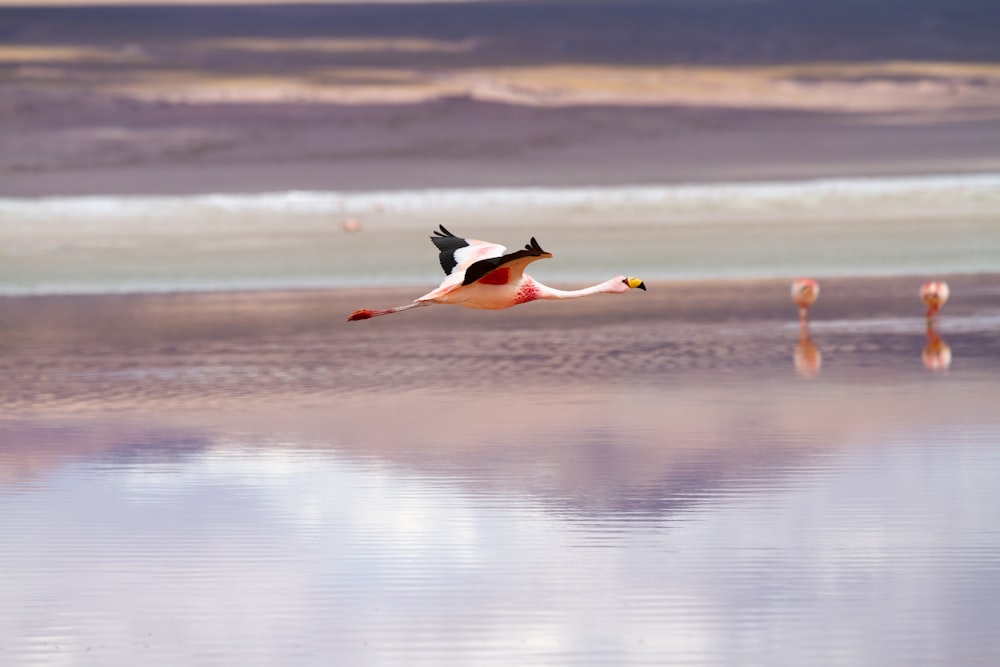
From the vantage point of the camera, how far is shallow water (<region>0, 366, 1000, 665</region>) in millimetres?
7359

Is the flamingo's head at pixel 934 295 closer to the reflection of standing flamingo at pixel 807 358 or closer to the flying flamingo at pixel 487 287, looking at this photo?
the reflection of standing flamingo at pixel 807 358

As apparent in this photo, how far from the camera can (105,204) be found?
155 feet

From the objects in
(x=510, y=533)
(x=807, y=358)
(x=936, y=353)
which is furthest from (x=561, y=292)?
(x=936, y=353)

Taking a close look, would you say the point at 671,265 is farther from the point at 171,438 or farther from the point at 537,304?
the point at 171,438

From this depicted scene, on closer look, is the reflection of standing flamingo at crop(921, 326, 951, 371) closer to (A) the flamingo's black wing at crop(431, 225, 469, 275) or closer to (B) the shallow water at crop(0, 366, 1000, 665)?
(B) the shallow water at crop(0, 366, 1000, 665)

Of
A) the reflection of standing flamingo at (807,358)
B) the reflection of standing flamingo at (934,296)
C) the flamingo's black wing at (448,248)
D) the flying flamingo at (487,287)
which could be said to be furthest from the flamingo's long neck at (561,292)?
the reflection of standing flamingo at (934,296)

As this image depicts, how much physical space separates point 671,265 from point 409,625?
22.6 meters

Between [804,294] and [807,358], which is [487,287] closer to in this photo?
[807,358]

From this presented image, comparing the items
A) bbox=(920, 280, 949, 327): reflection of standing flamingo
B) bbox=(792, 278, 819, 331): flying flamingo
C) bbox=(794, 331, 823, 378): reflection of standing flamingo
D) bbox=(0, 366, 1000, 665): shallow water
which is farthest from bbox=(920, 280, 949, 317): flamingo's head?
bbox=(0, 366, 1000, 665): shallow water

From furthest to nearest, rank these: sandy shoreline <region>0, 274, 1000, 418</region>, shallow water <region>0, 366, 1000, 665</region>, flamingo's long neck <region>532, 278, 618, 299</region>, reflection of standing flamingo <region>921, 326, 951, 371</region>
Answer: reflection of standing flamingo <region>921, 326, 951, 371</region> → sandy shoreline <region>0, 274, 1000, 418</region> → flamingo's long neck <region>532, 278, 618, 299</region> → shallow water <region>0, 366, 1000, 665</region>

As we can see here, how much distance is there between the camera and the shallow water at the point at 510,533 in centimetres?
736

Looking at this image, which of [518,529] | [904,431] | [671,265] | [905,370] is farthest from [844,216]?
[518,529]

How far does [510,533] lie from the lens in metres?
9.18

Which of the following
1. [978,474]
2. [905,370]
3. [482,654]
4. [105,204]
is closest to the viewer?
[482,654]
